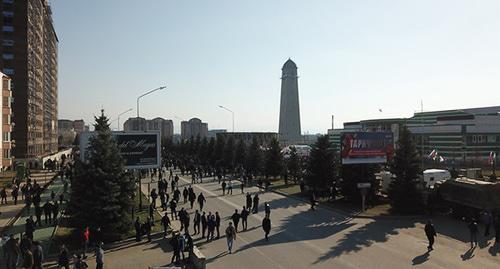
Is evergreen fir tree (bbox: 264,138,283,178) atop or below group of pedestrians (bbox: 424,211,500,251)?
atop

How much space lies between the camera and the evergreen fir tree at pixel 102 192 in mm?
21141

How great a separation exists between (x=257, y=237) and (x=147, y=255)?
5.62m

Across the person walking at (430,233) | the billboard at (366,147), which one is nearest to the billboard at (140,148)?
the billboard at (366,147)

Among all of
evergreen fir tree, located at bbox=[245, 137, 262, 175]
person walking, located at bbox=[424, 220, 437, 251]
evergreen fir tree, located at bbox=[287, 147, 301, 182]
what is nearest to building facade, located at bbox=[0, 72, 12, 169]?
evergreen fir tree, located at bbox=[245, 137, 262, 175]

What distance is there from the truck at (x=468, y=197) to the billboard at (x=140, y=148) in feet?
55.8

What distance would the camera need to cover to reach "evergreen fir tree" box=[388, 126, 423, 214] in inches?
1097

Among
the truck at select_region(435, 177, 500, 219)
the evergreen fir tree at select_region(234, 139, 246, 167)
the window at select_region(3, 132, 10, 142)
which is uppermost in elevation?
the window at select_region(3, 132, 10, 142)

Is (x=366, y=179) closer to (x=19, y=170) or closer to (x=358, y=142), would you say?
(x=358, y=142)

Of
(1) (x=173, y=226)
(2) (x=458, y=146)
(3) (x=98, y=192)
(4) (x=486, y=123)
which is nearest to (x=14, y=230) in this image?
(3) (x=98, y=192)

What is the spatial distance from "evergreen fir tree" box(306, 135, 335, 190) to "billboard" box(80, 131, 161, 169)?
12.8 meters

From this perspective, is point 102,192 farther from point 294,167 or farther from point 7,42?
point 7,42

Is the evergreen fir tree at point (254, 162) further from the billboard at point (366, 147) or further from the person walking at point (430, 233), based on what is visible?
the person walking at point (430, 233)

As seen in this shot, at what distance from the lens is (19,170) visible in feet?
140

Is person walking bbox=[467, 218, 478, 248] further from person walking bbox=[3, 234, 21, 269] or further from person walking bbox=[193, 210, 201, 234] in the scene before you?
person walking bbox=[3, 234, 21, 269]
